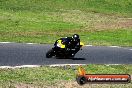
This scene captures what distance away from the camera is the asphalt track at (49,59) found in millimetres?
21609

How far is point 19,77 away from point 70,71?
9.53ft

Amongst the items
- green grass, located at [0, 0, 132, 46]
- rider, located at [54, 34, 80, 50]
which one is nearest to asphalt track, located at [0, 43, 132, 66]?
rider, located at [54, 34, 80, 50]

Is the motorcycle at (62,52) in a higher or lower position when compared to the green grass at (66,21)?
higher

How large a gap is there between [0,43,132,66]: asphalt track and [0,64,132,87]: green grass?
1.75 metres

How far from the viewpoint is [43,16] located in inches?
2023

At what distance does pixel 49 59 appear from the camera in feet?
74.0

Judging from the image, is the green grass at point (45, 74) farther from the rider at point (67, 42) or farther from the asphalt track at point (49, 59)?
the rider at point (67, 42)

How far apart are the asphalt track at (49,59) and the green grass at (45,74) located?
5.73 ft

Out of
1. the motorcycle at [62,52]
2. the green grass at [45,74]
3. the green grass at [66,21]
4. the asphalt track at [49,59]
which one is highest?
the green grass at [45,74]

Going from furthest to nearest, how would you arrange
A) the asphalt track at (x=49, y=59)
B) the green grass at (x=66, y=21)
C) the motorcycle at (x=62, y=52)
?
the green grass at (x=66, y=21), the motorcycle at (x=62, y=52), the asphalt track at (x=49, y=59)

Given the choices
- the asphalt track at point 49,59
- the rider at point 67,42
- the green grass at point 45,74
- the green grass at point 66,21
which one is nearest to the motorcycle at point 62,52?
the rider at point 67,42

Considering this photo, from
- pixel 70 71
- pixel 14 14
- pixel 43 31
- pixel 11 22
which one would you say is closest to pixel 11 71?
pixel 70 71

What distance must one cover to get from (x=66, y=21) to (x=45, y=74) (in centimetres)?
3065

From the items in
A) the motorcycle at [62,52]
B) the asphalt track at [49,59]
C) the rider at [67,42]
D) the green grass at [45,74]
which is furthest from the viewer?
the motorcycle at [62,52]
